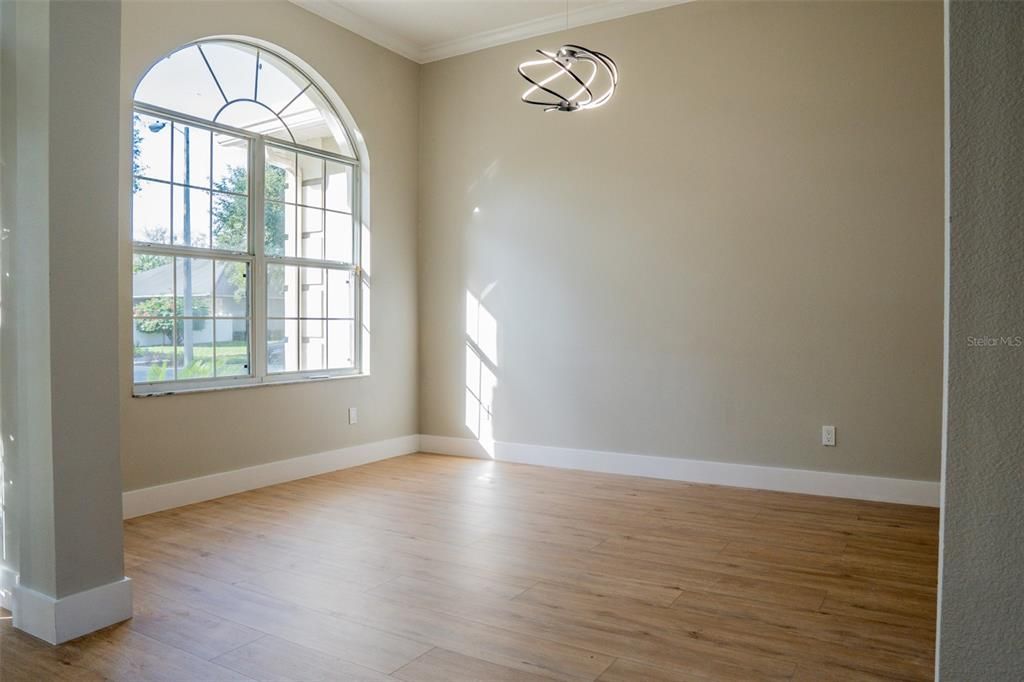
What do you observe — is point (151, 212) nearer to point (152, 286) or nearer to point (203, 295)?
point (152, 286)

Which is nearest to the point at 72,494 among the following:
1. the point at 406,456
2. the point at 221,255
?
the point at 221,255

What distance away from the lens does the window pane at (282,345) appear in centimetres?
468

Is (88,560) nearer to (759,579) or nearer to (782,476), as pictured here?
(759,579)

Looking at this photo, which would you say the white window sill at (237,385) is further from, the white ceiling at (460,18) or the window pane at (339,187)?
the white ceiling at (460,18)

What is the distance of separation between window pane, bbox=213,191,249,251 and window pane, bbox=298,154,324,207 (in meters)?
0.53

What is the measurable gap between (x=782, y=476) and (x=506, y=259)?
252 centimetres

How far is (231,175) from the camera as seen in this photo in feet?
14.3

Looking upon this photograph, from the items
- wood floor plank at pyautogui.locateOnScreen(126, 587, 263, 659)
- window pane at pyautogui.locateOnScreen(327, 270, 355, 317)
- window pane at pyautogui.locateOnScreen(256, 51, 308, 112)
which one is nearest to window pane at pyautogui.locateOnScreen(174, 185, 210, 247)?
window pane at pyautogui.locateOnScreen(256, 51, 308, 112)

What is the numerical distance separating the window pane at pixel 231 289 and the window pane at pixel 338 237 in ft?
2.56

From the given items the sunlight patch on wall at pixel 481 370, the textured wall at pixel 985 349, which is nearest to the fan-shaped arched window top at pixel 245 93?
the sunlight patch on wall at pixel 481 370

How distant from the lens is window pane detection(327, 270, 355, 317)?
5.17 metres

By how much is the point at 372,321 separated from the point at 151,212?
1.87 metres

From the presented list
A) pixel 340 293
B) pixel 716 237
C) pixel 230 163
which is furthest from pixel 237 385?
pixel 716 237

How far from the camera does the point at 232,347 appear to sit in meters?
4.39
